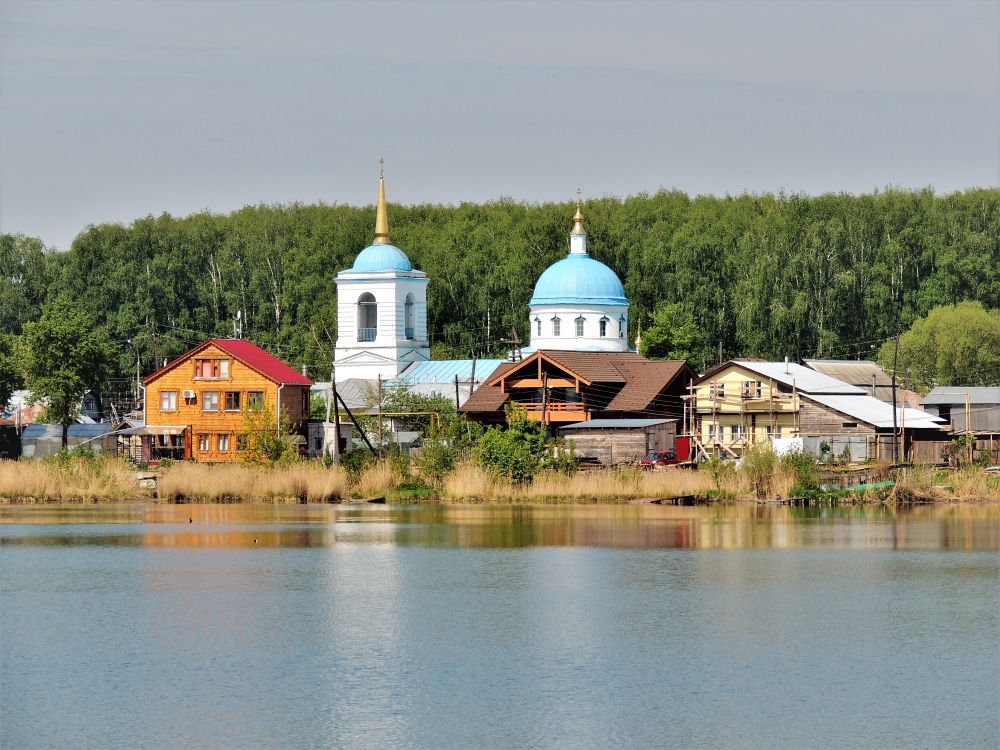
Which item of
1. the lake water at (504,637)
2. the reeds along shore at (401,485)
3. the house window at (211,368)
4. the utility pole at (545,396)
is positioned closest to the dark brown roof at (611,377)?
the utility pole at (545,396)

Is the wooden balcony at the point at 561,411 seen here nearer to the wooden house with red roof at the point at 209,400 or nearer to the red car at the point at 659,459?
the red car at the point at 659,459

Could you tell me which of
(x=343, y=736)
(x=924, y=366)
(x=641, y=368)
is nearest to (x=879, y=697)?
(x=343, y=736)

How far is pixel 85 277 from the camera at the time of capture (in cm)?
11875

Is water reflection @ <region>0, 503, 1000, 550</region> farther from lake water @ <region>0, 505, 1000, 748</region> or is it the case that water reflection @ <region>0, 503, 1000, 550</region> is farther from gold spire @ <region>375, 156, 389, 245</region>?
gold spire @ <region>375, 156, 389, 245</region>

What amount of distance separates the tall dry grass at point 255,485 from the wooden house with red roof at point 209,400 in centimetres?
2062

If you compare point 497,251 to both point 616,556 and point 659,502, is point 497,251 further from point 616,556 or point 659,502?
point 616,556

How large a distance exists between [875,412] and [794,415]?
3.48 meters

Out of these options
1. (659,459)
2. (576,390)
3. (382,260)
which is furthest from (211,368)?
(659,459)

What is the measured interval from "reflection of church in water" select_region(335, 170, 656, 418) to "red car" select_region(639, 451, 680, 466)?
17242 mm

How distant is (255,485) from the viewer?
5703 cm

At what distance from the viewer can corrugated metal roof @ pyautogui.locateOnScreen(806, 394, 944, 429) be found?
224ft

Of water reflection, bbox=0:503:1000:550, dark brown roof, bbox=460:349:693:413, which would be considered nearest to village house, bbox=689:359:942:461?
dark brown roof, bbox=460:349:693:413

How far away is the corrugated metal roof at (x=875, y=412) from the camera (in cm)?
6819

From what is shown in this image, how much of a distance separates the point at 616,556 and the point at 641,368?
39.5 metres
